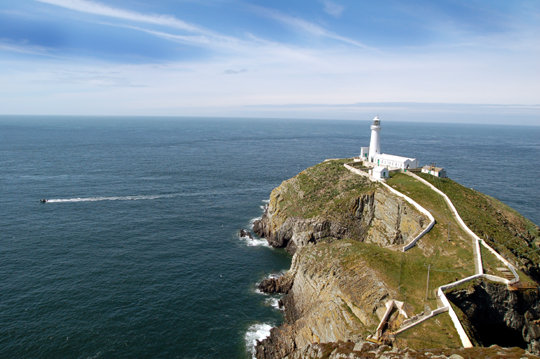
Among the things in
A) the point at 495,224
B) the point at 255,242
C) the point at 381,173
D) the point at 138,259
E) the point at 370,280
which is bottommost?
the point at 255,242

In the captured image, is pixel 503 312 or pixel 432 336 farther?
pixel 503 312

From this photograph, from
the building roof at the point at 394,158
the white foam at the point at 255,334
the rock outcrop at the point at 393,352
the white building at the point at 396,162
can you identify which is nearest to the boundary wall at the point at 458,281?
the rock outcrop at the point at 393,352

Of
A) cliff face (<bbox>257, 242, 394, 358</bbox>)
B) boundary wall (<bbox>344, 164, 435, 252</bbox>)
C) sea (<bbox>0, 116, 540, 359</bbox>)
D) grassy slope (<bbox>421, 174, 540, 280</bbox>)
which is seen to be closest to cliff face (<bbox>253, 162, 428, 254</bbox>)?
boundary wall (<bbox>344, 164, 435, 252</bbox>)

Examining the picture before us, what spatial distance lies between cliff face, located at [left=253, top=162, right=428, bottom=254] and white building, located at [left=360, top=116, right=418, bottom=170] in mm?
8605

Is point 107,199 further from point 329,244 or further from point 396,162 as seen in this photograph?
point 396,162

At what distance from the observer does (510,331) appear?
33.8m

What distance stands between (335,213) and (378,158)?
74.2 ft

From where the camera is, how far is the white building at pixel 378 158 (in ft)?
223

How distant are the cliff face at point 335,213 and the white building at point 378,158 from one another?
28.2 ft

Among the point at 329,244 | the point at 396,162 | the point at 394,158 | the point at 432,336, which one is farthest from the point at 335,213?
the point at 432,336

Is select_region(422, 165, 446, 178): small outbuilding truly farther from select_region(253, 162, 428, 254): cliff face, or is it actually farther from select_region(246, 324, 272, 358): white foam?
select_region(246, 324, 272, 358): white foam

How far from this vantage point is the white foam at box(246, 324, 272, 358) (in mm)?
38938

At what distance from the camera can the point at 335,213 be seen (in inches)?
2352

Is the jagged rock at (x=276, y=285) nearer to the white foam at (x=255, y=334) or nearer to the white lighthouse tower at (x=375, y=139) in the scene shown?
the white foam at (x=255, y=334)
